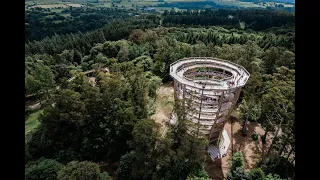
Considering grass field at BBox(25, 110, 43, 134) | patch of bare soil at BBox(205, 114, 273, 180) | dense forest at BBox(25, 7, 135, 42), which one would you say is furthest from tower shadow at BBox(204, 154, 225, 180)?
dense forest at BBox(25, 7, 135, 42)

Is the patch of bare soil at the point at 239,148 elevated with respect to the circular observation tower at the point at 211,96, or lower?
lower

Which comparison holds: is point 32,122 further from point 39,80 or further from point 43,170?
point 43,170

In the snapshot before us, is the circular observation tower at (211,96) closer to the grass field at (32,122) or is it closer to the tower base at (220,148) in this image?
the tower base at (220,148)

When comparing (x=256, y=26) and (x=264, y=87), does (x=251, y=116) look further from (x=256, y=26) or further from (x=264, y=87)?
(x=256, y=26)

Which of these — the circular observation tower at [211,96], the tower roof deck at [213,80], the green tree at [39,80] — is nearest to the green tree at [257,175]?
the circular observation tower at [211,96]

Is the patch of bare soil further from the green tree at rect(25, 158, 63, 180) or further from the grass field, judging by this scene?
the grass field

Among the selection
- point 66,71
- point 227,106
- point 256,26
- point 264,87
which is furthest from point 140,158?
point 256,26
